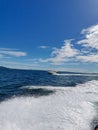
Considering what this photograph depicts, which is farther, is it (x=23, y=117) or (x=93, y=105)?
(x=93, y=105)

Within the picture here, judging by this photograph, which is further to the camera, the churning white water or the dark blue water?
the dark blue water

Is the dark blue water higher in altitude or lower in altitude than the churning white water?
higher

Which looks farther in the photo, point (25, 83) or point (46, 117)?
point (25, 83)

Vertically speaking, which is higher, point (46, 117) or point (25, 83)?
point (25, 83)

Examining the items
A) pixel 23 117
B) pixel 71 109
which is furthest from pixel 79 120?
pixel 23 117

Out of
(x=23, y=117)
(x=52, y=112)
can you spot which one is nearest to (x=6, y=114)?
(x=23, y=117)

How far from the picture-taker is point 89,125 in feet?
41.7

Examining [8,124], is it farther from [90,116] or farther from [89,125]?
[90,116]

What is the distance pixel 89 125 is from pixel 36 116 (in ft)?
13.6

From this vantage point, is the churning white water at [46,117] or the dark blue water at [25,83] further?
the dark blue water at [25,83]

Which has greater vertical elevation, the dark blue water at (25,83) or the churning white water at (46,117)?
the dark blue water at (25,83)

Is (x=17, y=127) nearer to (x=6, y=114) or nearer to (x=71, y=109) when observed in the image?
(x=6, y=114)

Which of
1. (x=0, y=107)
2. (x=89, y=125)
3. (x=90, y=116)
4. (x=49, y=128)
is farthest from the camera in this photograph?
(x=0, y=107)

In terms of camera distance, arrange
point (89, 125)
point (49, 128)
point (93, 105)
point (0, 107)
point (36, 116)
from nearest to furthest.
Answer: point (49, 128), point (89, 125), point (36, 116), point (0, 107), point (93, 105)
